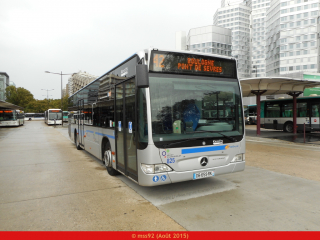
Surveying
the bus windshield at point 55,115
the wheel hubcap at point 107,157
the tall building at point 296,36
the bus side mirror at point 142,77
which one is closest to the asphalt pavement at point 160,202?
the wheel hubcap at point 107,157

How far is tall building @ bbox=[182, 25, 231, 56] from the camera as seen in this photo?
76.1 m

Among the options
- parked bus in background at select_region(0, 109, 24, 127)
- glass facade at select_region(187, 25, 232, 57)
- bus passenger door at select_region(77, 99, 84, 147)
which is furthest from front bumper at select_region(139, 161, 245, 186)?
glass facade at select_region(187, 25, 232, 57)

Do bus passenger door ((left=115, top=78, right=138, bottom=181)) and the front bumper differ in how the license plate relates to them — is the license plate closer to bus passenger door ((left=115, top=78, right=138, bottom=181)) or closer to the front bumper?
the front bumper

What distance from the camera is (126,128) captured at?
550 centimetres

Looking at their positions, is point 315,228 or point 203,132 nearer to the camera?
point 315,228

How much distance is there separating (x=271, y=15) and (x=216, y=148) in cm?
9020

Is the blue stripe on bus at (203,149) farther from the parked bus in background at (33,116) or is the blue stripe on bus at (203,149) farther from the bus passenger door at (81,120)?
the parked bus in background at (33,116)

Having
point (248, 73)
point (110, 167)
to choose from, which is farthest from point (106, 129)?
point (248, 73)

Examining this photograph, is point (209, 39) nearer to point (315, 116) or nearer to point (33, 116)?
point (33, 116)

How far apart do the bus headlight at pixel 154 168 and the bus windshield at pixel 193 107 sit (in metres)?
0.42

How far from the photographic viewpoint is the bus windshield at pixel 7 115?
35.3 metres

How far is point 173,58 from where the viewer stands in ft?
16.5

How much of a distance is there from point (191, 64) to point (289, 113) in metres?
19.3

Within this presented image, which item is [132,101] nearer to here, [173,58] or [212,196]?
[173,58]
